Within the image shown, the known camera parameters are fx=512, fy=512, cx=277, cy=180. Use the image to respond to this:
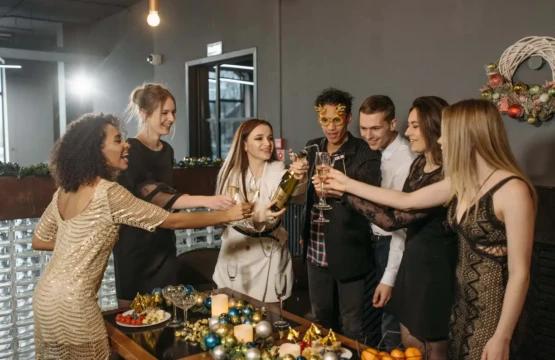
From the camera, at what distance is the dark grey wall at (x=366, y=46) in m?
2.96

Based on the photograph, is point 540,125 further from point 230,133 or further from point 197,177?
point 230,133

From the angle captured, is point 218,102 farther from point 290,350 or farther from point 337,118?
point 290,350

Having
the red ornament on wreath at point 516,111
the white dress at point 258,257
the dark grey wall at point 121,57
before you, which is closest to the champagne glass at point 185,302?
the white dress at point 258,257

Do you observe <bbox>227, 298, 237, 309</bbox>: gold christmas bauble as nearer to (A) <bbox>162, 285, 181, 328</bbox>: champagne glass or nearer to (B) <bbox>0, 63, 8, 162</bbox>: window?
(A) <bbox>162, 285, 181, 328</bbox>: champagne glass

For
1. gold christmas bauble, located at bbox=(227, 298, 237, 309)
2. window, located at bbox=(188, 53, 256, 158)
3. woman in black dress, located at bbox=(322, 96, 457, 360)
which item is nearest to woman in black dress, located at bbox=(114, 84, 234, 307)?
gold christmas bauble, located at bbox=(227, 298, 237, 309)

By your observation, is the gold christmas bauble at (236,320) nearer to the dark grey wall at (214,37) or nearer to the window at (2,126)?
the dark grey wall at (214,37)

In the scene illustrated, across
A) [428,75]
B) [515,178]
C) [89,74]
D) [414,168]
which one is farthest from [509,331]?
[89,74]

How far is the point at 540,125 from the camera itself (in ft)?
9.37

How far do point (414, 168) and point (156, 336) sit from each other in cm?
125

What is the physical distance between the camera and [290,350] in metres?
1.67

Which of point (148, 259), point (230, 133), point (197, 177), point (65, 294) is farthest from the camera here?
point (230, 133)

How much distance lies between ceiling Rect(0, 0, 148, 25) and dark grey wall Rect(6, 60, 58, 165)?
2.06 m

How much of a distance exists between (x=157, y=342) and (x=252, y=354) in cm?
45

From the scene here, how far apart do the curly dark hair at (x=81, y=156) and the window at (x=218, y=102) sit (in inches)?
138
